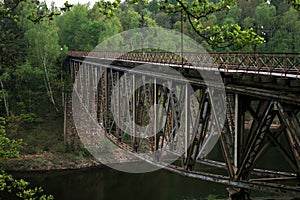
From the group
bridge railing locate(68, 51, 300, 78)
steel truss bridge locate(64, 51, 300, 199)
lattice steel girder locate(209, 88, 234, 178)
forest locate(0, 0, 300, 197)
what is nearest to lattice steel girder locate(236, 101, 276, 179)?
steel truss bridge locate(64, 51, 300, 199)

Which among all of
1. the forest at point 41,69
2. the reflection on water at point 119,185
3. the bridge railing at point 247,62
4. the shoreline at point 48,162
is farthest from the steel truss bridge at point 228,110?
the shoreline at point 48,162

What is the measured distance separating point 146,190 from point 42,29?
1071 inches

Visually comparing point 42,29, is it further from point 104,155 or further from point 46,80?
point 104,155

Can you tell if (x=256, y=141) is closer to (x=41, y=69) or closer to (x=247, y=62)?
(x=247, y=62)

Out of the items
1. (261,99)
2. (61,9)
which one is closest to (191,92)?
(261,99)

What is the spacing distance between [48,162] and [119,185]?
9.42m

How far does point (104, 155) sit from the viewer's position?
143 feet

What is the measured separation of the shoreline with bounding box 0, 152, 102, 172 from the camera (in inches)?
1559

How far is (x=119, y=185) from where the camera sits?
35.2m

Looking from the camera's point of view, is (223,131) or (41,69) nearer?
(223,131)

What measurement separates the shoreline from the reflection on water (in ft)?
3.49

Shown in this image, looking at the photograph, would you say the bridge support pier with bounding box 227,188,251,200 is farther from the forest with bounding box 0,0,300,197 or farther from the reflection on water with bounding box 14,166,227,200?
the forest with bounding box 0,0,300,197

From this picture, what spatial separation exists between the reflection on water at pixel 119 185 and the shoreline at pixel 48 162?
1063mm

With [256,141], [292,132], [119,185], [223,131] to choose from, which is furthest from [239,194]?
[119,185]
